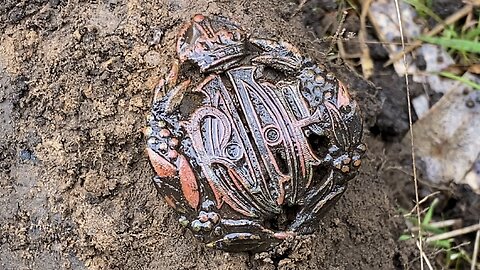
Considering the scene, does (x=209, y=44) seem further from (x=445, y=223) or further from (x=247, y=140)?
(x=445, y=223)

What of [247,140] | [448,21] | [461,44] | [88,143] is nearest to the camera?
[247,140]

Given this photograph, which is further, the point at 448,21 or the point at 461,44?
the point at 448,21

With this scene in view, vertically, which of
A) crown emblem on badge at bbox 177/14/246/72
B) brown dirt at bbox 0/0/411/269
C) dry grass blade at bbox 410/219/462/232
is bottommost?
dry grass blade at bbox 410/219/462/232

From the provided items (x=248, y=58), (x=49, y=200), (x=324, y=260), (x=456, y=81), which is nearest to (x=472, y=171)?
(x=456, y=81)

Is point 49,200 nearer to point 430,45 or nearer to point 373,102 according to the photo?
point 373,102

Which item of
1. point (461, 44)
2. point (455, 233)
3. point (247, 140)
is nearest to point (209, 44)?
point (247, 140)

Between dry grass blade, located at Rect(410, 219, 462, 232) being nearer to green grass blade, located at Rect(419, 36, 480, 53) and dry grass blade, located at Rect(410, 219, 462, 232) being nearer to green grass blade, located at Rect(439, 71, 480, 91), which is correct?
green grass blade, located at Rect(439, 71, 480, 91)

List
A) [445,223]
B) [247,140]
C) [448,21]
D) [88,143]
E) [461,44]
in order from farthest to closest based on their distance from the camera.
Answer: [448,21] < [445,223] < [461,44] < [88,143] < [247,140]

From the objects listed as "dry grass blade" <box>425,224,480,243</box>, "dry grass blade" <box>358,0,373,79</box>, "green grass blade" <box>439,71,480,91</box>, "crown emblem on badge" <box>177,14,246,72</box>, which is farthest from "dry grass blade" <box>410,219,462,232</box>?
"crown emblem on badge" <box>177,14,246,72</box>
